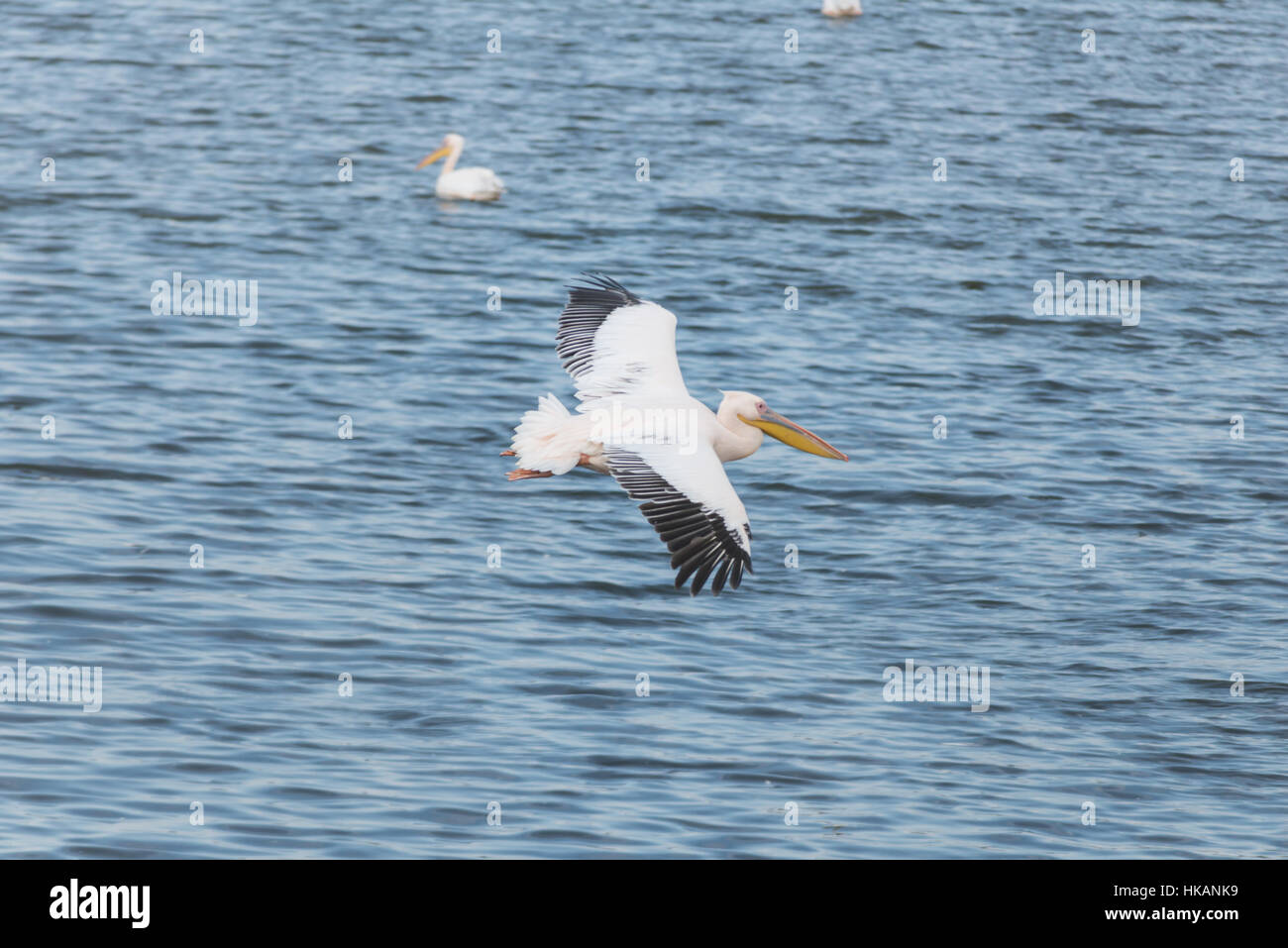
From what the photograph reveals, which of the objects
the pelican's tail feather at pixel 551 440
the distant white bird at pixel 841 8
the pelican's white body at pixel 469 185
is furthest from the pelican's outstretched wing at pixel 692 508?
the distant white bird at pixel 841 8

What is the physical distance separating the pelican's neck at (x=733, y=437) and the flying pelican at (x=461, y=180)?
12.7 metres

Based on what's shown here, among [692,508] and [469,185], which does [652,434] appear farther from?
[469,185]

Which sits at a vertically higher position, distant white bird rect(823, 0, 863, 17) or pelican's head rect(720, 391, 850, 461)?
distant white bird rect(823, 0, 863, 17)

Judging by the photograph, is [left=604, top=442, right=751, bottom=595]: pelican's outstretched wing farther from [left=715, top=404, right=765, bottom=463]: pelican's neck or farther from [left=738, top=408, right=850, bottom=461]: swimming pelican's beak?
[left=738, top=408, right=850, bottom=461]: swimming pelican's beak

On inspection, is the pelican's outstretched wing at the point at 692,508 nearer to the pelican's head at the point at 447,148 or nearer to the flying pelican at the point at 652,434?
the flying pelican at the point at 652,434

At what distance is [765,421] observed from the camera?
378 inches

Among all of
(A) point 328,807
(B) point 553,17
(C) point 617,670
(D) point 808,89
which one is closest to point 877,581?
(C) point 617,670

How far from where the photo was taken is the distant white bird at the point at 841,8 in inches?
1208

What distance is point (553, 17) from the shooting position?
29312 millimetres

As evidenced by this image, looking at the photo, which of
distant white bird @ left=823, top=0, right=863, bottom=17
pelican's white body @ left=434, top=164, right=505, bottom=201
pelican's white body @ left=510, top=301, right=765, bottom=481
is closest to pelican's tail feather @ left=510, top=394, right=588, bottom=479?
pelican's white body @ left=510, top=301, right=765, bottom=481

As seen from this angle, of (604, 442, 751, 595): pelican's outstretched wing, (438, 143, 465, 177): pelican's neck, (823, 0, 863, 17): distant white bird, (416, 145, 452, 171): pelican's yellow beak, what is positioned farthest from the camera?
(823, 0, 863, 17): distant white bird

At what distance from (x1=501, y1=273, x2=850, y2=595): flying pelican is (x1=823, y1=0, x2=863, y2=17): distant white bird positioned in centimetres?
2159

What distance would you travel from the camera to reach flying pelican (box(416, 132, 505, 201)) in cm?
2172

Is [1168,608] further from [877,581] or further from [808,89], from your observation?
[808,89]
